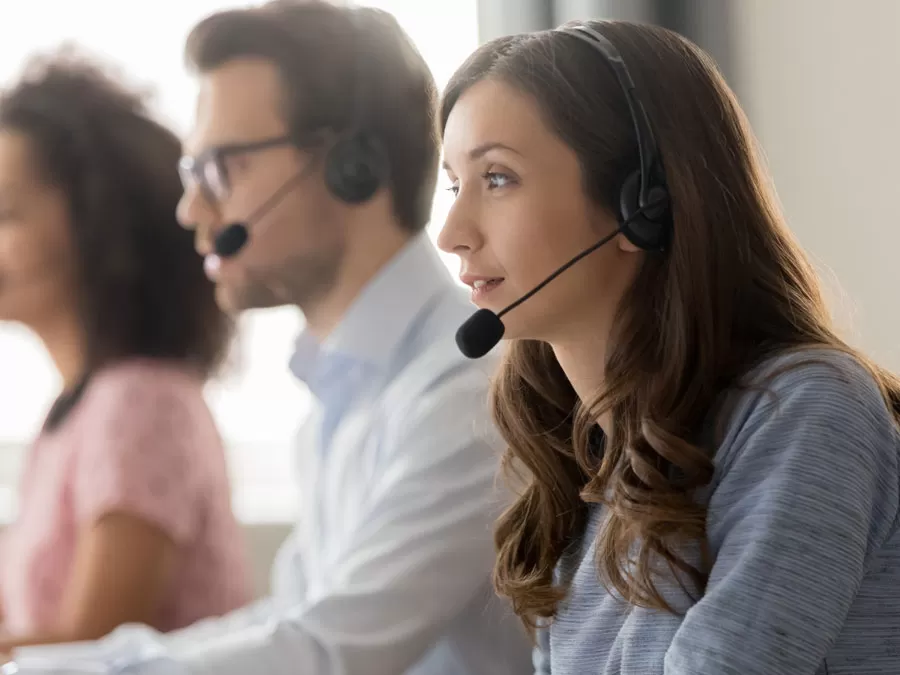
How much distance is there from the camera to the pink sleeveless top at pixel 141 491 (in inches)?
57.8

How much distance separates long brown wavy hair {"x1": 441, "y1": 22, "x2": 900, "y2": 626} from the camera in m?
0.81

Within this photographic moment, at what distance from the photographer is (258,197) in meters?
1.36

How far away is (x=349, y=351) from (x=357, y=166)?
0.20 m

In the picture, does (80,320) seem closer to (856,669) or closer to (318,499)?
(318,499)

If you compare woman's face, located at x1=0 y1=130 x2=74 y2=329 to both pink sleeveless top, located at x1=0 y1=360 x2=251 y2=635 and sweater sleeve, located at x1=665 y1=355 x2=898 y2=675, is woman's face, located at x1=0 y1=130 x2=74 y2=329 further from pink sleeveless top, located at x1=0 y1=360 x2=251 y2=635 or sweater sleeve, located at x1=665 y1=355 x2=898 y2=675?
sweater sleeve, located at x1=665 y1=355 x2=898 y2=675

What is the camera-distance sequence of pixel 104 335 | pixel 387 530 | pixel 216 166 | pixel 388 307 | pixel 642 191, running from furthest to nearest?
pixel 104 335 → pixel 216 166 → pixel 388 307 → pixel 387 530 → pixel 642 191

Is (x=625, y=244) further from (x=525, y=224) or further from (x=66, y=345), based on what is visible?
(x=66, y=345)

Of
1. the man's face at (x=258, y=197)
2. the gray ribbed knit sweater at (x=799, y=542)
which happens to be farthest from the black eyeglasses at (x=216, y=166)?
the gray ribbed knit sweater at (x=799, y=542)

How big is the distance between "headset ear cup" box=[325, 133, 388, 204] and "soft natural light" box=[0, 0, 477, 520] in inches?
22.6

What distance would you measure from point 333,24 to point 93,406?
60cm

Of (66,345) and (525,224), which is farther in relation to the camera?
(66,345)

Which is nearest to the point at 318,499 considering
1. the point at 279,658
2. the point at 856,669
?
the point at 279,658

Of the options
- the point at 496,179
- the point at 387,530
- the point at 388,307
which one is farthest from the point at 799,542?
the point at 388,307

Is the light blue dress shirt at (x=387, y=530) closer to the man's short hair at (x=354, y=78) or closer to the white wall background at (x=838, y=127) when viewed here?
the man's short hair at (x=354, y=78)
